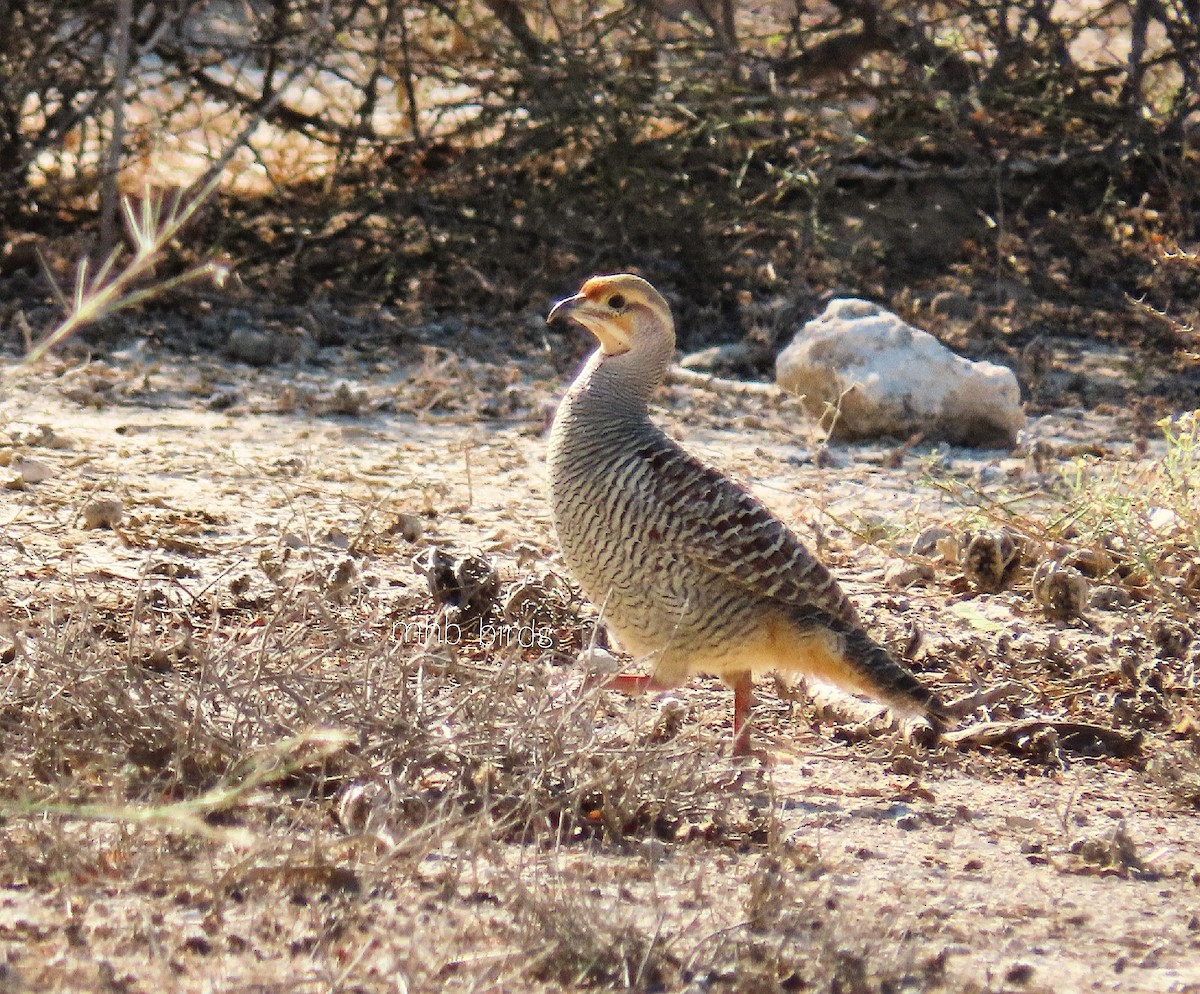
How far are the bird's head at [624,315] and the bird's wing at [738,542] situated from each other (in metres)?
0.44

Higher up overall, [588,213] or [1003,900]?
[588,213]

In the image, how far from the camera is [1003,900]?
3.51 m

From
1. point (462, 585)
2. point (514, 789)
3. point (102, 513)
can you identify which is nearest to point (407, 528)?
point (462, 585)

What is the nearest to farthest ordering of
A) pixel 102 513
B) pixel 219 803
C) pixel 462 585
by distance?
1. pixel 219 803
2. pixel 462 585
3. pixel 102 513

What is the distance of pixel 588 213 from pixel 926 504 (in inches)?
132

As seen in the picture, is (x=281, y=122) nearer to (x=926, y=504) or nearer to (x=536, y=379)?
(x=536, y=379)

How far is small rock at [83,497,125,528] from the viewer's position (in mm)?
5504

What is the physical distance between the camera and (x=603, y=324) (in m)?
4.73

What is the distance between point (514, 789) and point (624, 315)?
1621 millimetres

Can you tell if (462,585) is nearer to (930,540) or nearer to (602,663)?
(602,663)

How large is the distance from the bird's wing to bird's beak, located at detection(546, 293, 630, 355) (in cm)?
45

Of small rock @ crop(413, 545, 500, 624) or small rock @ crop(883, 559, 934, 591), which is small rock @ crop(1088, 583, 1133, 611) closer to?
small rock @ crop(883, 559, 934, 591)

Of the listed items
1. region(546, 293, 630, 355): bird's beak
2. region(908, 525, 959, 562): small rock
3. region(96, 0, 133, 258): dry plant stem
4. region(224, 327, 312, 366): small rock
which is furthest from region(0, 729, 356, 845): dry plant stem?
region(96, 0, 133, 258): dry plant stem

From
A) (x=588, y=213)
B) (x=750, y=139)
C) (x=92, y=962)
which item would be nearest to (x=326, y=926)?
(x=92, y=962)
